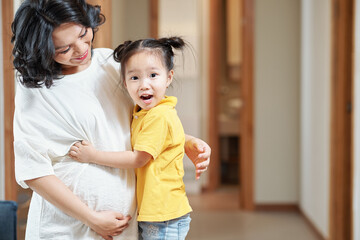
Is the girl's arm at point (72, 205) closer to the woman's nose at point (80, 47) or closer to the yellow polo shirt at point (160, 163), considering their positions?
the yellow polo shirt at point (160, 163)

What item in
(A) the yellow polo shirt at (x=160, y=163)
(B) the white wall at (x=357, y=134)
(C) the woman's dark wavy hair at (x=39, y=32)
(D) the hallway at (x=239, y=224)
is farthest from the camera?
(D) the hallway at (x=239, y=224)

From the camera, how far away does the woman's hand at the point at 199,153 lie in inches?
54.1

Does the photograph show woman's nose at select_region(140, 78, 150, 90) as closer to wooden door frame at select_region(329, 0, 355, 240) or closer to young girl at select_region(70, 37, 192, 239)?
young girl at select_region(70, 37, 192, 239)

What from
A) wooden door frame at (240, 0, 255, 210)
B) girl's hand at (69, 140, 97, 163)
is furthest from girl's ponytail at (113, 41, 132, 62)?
wooden door frame at (240, 0, 255, 210)

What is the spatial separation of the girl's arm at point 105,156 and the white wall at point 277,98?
3.40 metres

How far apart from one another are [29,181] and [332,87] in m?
2.53

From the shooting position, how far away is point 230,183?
237 inches

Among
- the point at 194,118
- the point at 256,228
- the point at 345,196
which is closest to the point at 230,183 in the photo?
the point at 194,118

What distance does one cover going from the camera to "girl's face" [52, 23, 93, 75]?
1.21m

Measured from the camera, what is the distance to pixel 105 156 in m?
1.27

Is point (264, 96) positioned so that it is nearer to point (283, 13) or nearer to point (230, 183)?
point (283, 13)

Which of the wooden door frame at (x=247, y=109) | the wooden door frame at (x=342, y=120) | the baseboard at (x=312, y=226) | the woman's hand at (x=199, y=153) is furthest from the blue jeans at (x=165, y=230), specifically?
the wooden door frame at (x=247, y=109)

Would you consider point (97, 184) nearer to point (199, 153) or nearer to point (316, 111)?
point (199, 153)

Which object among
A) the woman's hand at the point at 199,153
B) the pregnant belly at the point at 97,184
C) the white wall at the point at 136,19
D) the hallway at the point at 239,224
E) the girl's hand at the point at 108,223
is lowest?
the hallway at the point at 239,224
